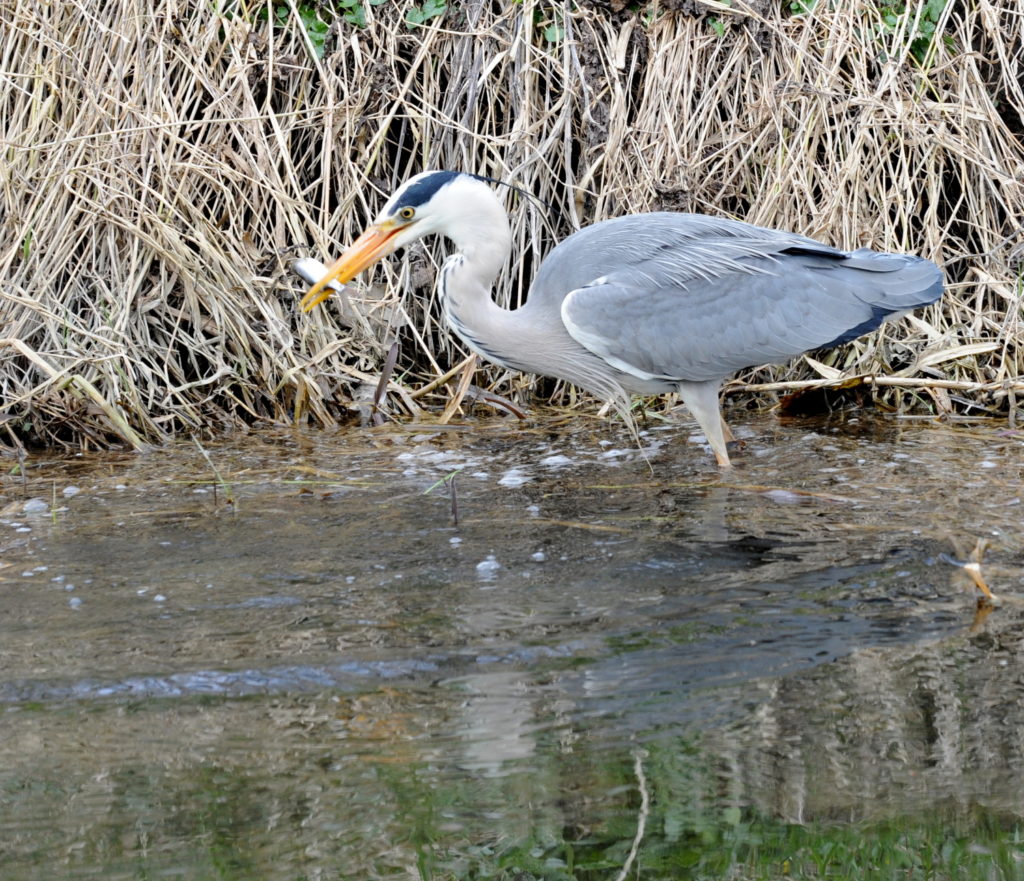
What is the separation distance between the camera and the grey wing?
4828 mm

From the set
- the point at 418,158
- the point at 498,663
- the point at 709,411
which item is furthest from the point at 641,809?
the point at 418,158

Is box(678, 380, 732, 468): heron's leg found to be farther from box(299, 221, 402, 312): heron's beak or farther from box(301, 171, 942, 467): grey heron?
box(299, 221, 402, 312): heron's beak

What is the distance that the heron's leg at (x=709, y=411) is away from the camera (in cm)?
474

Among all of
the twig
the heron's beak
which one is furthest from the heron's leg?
the twig

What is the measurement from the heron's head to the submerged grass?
2.48 feet

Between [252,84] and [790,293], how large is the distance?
2.55m

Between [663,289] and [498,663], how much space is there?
7.27 feet

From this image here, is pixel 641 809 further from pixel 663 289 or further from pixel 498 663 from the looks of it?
pixel 663 289

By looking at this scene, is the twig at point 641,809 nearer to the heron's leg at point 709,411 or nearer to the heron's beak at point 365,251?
the heron's leg at point 709,411

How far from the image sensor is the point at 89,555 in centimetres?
391

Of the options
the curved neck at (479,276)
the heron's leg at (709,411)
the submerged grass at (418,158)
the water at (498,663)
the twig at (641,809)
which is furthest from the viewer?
the submerged grass at (418,158)

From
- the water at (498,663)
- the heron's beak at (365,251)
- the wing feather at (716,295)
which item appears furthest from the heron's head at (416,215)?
the water at (498,663)

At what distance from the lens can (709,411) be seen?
4.83 metres

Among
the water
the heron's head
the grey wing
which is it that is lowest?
the water
